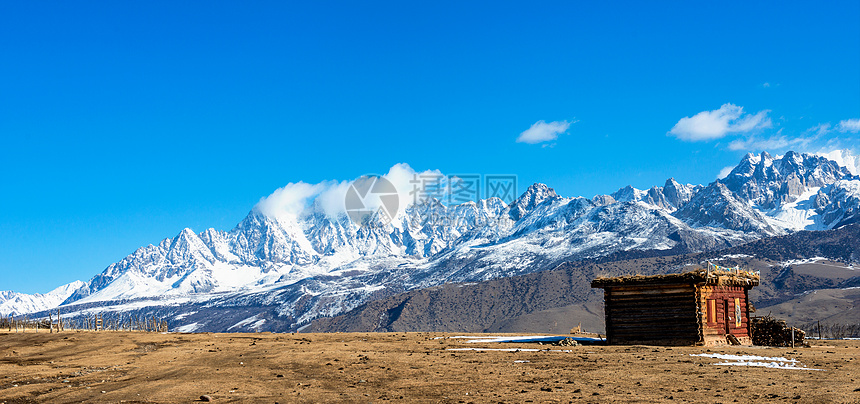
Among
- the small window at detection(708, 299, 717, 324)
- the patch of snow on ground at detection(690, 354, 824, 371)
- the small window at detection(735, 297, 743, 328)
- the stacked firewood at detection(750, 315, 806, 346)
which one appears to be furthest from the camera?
the stacked firewood at detection(750, 315, 806, 346)

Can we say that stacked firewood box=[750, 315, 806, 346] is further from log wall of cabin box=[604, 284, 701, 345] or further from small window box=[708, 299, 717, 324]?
Result: log wall of cabin box=[604, 284, 701, 345]

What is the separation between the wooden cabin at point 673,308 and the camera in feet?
113

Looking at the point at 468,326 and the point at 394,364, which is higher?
the point at 394,364

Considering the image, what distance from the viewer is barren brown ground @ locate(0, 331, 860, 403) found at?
17.4 m

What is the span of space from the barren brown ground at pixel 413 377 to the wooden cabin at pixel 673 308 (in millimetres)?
4592

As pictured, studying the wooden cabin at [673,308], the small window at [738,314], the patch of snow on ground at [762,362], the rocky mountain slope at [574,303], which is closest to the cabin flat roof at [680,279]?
the wooden cabin at [673,308]

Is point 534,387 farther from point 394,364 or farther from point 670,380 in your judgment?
point 394,364

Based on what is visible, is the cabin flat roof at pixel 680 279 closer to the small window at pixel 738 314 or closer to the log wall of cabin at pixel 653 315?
the log wall of cabin at pixel 653 315

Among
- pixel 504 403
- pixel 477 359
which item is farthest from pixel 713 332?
pixel 504 403

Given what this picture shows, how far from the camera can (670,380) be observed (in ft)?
64.4

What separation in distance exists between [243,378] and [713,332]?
84.7 feet

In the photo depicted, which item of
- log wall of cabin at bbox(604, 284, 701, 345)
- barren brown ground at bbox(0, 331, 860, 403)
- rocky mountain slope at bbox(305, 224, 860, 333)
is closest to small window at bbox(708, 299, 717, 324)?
log wall of cabin at bbox(604, 284, 701, 345)

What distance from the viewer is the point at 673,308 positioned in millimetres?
34938

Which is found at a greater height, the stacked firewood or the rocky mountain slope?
the stacked firewood
